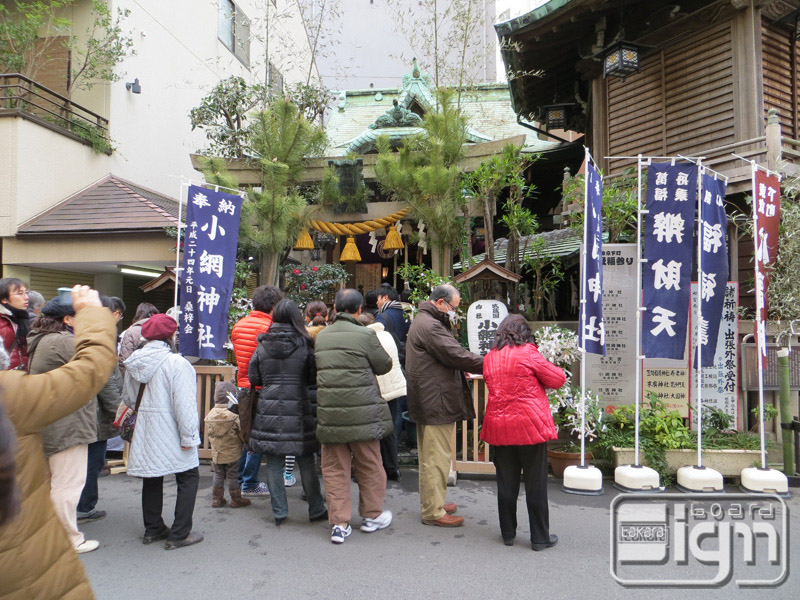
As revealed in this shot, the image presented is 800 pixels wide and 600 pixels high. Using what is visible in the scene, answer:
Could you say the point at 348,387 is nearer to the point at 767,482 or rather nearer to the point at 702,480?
the point at 702,480

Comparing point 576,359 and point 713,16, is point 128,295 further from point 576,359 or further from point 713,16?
point 713,16

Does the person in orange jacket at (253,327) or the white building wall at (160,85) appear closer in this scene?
the person in orange jacket at (253,327)

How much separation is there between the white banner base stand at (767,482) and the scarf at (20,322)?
7.75 metres

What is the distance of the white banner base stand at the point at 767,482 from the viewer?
5984 mm

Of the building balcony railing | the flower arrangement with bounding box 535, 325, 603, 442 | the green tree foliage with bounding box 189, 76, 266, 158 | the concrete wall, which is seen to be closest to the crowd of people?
the flower arrangement with bounding box 535, 325, 603, 442

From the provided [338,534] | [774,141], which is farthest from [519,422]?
[774,141]

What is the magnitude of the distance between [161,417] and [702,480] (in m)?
5.77

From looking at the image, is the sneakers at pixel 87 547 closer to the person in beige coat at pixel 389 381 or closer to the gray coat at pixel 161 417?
the gray coat at pixel 161 417

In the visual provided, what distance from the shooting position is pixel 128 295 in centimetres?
1425

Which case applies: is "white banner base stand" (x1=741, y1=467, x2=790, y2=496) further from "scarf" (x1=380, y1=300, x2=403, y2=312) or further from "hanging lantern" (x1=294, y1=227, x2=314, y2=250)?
"hanging lantern" (x1=294, y1=227, x2=314, y2=250)

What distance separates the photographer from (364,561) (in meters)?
4.42

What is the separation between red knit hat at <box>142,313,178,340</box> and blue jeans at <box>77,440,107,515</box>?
1514mm

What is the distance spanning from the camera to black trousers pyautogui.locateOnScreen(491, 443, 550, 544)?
454cm

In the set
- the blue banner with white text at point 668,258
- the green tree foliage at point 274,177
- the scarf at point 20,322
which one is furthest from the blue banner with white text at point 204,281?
the blue banner with white text at point 668,258
